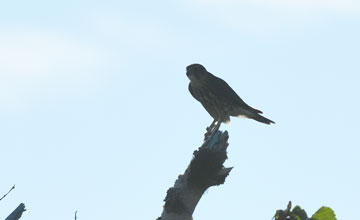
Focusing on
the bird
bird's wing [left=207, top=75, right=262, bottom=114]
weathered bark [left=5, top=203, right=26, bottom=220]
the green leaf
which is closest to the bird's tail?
the bird

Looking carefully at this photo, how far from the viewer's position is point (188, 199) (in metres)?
5.14

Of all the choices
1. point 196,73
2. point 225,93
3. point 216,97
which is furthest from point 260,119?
point 196,73

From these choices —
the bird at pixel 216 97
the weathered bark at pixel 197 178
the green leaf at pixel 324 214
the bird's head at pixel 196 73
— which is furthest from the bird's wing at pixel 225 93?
the green leaf at pixel 324 214

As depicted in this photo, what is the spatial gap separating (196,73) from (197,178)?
688cm

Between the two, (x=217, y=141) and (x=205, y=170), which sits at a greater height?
(x=217, y=141)

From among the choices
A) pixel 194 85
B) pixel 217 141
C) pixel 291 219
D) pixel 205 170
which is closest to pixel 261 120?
pixel 194 85

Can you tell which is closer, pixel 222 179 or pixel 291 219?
pixel 291 219

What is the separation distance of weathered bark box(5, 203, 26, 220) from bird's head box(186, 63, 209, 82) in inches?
321

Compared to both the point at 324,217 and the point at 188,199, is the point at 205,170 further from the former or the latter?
the point at 324,217

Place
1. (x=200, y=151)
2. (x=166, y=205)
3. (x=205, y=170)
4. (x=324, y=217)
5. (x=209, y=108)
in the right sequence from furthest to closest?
(x=209, y=108), (x=200, y=151), (x=205, y=170), (x=166, y=205), (x=324, y=217)

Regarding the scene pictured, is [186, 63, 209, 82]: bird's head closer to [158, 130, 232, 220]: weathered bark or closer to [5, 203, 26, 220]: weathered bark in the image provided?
[158, 130, 232, 220]: weathered bark

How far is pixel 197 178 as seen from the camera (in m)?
5.44

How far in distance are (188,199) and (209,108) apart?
6699 millimetres

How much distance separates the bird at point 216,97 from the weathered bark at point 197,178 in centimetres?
515
